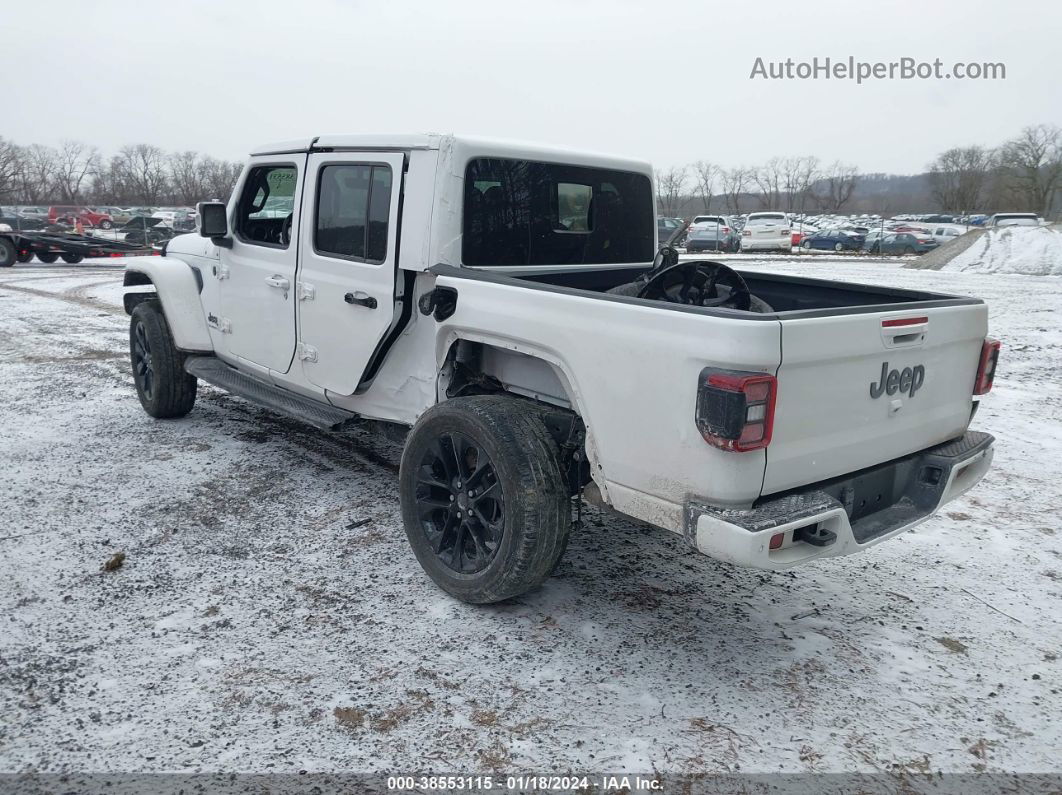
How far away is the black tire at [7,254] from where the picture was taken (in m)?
19.8

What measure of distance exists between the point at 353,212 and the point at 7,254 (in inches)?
776

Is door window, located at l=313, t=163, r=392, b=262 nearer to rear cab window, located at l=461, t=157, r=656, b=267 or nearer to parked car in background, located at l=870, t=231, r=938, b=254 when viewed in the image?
rear cab window, located at l=461, t=157, r=656, b=267

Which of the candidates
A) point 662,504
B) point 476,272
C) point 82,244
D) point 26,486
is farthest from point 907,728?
point 82,244

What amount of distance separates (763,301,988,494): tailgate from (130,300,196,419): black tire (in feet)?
15.8

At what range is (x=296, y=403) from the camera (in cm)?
496

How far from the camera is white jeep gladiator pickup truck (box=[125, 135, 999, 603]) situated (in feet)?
9.18

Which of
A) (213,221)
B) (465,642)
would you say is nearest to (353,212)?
(213,221)

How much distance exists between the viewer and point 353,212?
4.36 m

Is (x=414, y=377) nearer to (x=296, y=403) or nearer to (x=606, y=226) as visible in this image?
(x=296, y=403)

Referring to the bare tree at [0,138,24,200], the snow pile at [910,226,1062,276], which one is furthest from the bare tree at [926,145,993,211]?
the bare tree at [0,138,24,200]

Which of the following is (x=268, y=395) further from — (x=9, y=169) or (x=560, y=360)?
(x=9, y=169)

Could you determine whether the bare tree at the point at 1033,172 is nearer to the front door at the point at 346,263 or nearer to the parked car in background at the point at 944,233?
the parked car in background at the point at 944,233

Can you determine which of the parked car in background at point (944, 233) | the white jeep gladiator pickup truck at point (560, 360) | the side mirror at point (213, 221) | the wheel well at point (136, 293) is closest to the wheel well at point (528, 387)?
the white jeep gladiator pickup truck at point (560, 360)

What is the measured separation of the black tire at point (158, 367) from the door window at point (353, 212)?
2.13m
